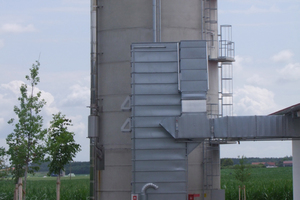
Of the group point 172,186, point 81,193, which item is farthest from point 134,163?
point 81,193

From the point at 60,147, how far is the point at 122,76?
16.7 feet

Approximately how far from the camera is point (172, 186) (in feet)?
63.6

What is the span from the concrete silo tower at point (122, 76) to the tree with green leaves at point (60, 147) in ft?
7.16

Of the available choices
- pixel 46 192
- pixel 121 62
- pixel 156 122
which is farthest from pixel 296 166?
pixel 46 192

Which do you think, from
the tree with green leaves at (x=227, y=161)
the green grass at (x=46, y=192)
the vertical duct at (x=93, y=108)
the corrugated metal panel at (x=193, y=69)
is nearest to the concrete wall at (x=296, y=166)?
the corrugated metal panel at (x=193, y=69)

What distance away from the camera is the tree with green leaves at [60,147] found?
84.1ft

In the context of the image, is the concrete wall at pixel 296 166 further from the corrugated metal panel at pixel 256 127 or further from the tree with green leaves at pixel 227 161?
the tree with green leaves at pixel 227 161

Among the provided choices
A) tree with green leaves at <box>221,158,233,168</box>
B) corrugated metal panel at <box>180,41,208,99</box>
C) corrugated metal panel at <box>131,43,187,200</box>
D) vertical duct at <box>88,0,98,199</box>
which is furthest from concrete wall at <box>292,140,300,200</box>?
tree with green leaves at <box>221,158,233,168</box>

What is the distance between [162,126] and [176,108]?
3.08ft

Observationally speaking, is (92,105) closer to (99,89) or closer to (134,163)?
(99,89)

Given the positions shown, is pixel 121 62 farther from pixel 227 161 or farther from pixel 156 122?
pixel 227 161

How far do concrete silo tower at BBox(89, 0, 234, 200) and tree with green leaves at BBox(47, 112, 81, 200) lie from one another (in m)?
2.18

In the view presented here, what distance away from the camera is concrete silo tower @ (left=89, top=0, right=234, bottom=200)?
2395 centimetres

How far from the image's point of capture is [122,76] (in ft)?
79.8
